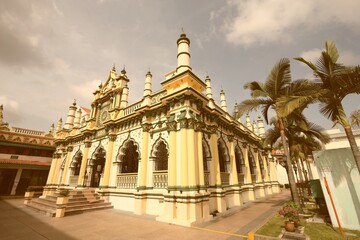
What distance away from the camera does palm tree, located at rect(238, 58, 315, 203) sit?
10.4 metres

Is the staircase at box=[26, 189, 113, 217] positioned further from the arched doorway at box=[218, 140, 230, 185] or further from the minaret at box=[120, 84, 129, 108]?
the arched doorway at box=[218, 140, 230, 185]

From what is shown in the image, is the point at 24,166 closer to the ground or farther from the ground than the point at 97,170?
farther from the ground

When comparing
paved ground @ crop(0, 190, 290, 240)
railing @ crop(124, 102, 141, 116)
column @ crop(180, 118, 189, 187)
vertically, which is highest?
railing @ crop(124, 102, 141, 116)

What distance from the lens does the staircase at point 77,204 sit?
11.3 metres

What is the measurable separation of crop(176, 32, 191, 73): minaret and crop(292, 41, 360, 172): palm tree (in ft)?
20.2

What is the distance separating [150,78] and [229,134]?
Answer: 8.55 m

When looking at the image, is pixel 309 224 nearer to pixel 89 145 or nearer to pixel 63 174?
pixel 89 145

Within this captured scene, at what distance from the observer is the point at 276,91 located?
36.2 feet

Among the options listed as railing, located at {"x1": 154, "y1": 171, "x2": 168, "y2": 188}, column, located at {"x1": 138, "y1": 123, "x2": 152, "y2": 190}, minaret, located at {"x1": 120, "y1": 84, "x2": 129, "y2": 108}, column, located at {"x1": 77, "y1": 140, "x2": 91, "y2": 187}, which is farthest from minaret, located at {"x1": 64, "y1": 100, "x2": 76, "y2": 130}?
railing, located at {"x1": 154, "y1": 171, "x2": 168, "y2": 188}

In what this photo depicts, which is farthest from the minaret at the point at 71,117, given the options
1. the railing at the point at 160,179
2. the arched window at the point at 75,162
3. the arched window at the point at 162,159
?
the railing at the point at 160,179

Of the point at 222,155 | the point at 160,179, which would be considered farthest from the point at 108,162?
the point at 222,155

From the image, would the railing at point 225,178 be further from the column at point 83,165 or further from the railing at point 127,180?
the column at point 83,165

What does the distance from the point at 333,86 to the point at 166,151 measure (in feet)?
33.4

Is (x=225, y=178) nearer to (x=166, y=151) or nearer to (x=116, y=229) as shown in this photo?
(x=166, y=151)
